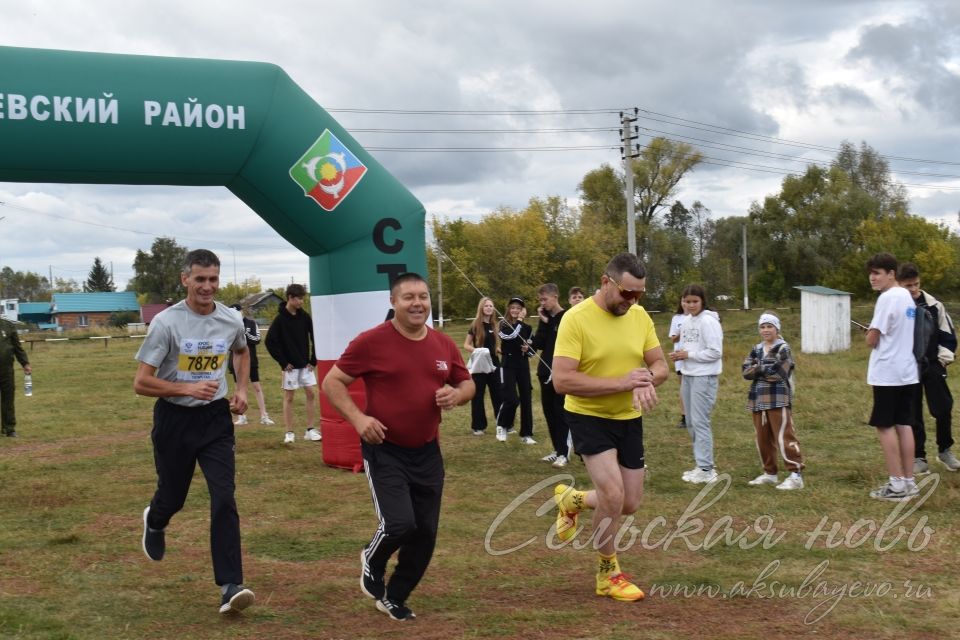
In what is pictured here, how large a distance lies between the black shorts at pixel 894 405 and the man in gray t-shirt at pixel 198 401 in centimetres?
515

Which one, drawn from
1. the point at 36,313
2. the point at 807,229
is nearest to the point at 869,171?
the point at 807,229

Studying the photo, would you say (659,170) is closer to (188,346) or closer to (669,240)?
(669,240)

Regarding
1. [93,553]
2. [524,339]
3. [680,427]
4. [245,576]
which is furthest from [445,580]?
[680,427]

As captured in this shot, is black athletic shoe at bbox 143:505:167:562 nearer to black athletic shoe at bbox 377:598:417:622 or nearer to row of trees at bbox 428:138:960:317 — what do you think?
black athletic shoe at bbox 377:598:417:622

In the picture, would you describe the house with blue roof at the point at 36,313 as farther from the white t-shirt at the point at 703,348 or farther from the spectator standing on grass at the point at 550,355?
the white t-shirt at the point at 703,348

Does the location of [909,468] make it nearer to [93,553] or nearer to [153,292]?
[93,553]

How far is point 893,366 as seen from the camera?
7.71 m

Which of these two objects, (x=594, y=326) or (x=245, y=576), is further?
(x=245, y=576)

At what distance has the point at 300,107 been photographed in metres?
9.16

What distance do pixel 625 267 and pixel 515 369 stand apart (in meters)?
6.36

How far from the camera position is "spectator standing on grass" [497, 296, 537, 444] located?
11562 mm

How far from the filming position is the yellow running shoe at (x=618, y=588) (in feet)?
18.1

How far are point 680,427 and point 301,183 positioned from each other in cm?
647

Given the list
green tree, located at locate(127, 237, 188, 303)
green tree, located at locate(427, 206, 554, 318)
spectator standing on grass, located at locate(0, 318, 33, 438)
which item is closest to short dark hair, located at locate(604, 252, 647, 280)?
spectator standing on grass, located at locate(0, 318, 33, 438)
